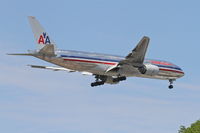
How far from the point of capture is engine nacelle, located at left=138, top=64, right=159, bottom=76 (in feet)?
402

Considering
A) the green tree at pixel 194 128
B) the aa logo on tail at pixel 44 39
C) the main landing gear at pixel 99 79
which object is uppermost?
the aa logo on tail at pixel 44 39

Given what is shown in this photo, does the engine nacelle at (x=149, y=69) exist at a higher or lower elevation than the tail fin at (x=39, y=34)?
lower

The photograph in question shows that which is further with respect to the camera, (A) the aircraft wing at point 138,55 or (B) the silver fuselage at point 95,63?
(B) the silver fuselage at point 95,63

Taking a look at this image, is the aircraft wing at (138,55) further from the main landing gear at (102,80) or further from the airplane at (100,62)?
the main landing gear at (102,80)

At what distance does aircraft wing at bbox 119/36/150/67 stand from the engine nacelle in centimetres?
90

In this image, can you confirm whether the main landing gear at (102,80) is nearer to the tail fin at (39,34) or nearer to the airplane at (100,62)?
the airplane at (100,62)

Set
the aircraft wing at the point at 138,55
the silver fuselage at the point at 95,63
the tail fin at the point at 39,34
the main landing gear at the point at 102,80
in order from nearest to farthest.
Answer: the aircraft wing at the point at 138,55 → the silver fuselage at the point at 95,63 → the tail fin at the point at 39,34 → the main landing gear at the point at 102,80

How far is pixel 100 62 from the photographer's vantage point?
12069 cm

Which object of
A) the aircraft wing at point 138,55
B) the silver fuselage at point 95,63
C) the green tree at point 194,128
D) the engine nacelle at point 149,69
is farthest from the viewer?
the green tree at point 194,128

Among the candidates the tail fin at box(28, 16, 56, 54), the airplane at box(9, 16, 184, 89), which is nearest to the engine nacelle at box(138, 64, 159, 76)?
the airplane at box(9, 16, 184, 89)

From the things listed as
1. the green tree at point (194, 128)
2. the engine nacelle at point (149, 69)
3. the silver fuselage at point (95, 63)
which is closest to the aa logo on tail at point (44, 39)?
the silver fuselage at point (95, 63)

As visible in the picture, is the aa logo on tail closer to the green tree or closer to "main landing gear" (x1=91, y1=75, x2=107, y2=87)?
"main landing gear" (x1=91, y1=75, x2=107, y2=87)

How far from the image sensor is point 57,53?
117 metres

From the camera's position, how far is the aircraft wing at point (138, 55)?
11712 centimetres
